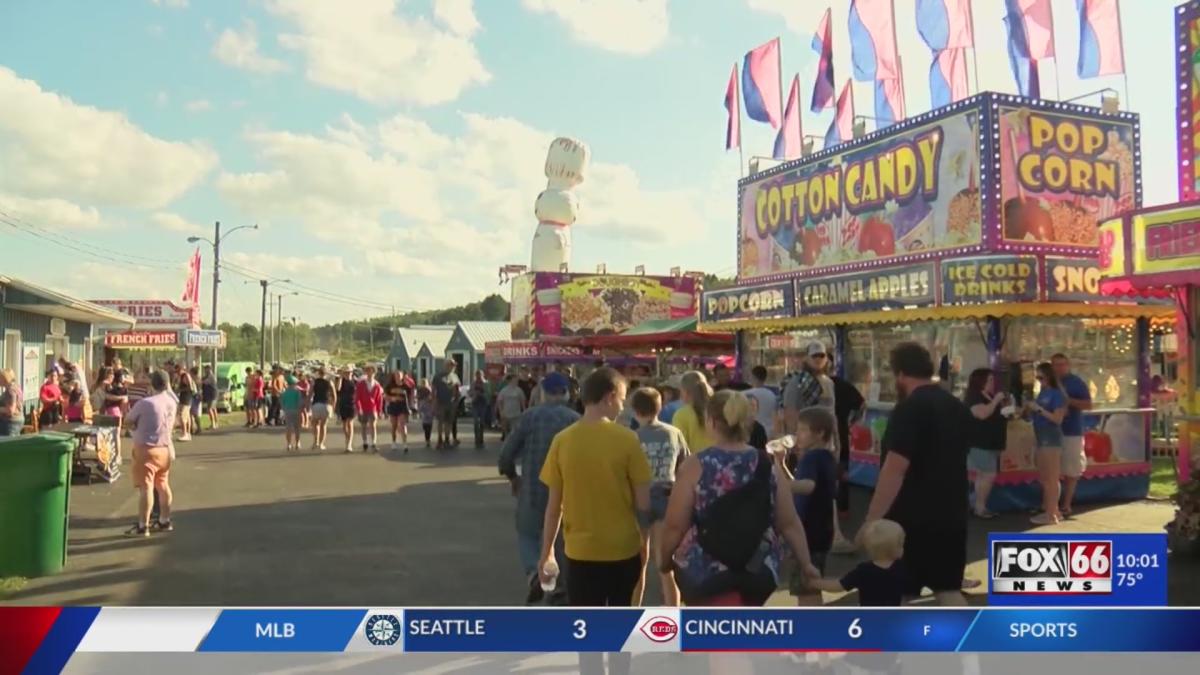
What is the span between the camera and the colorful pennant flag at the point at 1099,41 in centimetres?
1047

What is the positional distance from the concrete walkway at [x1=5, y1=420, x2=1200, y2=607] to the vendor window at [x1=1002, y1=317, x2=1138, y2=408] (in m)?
1.37

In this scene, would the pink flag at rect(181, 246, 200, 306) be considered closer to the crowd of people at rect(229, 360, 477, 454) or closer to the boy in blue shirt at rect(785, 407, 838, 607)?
the crowd of people at rect(229, 360, 477, 454)

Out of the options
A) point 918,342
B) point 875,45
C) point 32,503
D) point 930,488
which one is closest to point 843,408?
point 918,342

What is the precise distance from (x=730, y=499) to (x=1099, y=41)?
9.81 metres

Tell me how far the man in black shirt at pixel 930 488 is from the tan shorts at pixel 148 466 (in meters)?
6.16

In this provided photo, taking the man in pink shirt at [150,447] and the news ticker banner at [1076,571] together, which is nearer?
the news ticker banner at [1076,571]

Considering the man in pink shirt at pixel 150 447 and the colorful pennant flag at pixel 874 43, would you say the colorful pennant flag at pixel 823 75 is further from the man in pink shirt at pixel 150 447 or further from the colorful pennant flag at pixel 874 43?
the man in pink shirt at pixel 150 447

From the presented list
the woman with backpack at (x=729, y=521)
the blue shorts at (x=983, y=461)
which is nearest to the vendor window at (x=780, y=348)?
the blue shorts at (x=983, y=461)

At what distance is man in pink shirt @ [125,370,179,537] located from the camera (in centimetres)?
759

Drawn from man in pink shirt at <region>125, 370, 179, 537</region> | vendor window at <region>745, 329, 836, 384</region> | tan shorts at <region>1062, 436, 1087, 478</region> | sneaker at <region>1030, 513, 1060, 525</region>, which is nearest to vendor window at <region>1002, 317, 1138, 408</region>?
tan shorts at <region>1062, 436, 1087, 478</region>

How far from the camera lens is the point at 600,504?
13.3ft

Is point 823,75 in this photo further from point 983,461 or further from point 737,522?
point 737,522

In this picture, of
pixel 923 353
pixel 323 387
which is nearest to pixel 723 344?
pixel 323 387

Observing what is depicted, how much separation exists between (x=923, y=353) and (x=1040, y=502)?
19.8 feet
